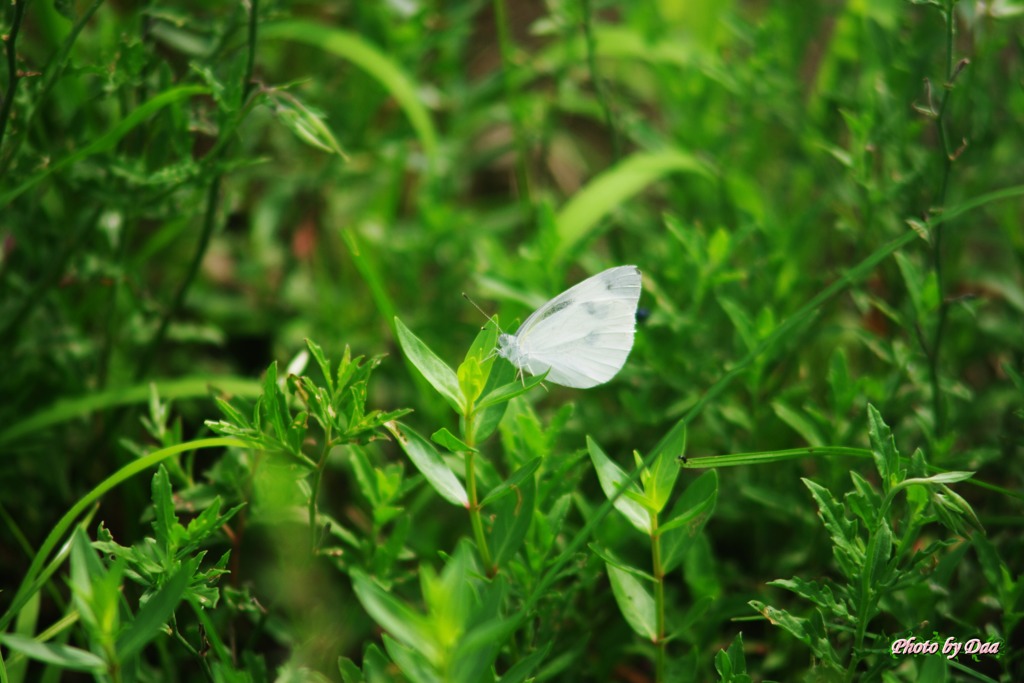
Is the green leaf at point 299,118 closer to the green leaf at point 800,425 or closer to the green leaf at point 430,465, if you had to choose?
the green leaf at point 430,465

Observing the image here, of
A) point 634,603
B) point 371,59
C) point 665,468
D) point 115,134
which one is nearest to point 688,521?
point 665,468

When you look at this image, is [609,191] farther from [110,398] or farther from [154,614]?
[154,614]

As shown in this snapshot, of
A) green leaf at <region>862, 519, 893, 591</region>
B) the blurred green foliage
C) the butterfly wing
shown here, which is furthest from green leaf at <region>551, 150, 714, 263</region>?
green leaf at <region>862, 519, 893, 591</region>

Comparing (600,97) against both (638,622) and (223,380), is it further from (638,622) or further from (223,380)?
(638,622)

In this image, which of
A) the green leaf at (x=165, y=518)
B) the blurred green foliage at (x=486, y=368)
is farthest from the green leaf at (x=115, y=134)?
the green leaf at (x=165, y=518)

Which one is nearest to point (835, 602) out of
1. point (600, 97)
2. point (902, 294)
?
point (902, 294)

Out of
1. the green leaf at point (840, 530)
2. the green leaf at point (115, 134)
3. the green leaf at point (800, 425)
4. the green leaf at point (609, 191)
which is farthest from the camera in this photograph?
the green leaf at point (609, 191)

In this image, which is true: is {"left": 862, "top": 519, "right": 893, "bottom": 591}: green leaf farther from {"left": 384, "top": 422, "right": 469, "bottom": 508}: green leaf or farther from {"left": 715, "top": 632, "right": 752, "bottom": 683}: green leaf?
{"left": 384, "top": 422, "right": 469, "bottom": 508}: green leaf
